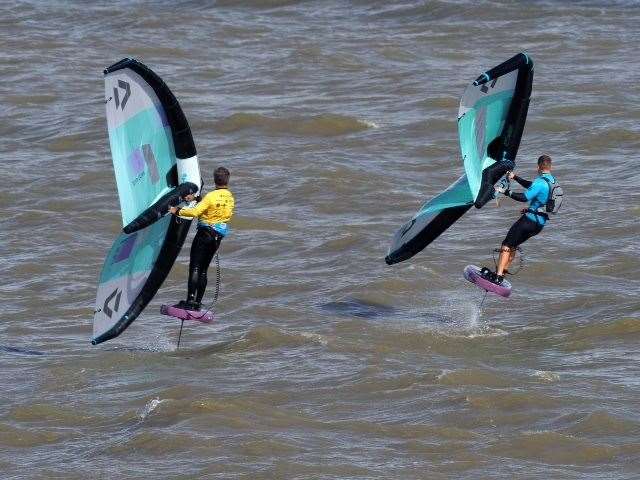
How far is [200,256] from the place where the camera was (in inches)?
612

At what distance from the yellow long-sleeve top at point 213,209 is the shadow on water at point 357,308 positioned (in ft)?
9.64

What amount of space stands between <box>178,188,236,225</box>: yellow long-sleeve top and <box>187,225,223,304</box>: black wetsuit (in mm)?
142

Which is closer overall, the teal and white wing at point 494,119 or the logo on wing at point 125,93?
the logo on wing at point 125,93

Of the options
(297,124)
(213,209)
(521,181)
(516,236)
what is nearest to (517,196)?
(521,181)

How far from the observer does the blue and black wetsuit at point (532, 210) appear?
1609 centimetres

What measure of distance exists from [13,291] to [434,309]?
17.3 feet

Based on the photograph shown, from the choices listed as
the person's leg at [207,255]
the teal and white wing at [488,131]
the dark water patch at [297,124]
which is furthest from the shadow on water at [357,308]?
the dark water patch at [297,124]

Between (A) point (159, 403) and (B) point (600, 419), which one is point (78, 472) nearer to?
(A) point (159, 403)

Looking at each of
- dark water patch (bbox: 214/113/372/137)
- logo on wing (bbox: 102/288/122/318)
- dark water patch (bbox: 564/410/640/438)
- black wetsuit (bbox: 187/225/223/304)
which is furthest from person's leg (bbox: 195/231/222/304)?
dark water patch (bbox: 214/113/372/137)

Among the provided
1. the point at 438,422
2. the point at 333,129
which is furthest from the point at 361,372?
Result: the point at 333,129

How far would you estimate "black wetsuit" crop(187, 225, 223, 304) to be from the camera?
606 inches

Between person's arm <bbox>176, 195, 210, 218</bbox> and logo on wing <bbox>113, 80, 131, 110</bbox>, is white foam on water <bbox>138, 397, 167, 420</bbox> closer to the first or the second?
person's arm <bbox>176, 195, 210, 218</bbox>

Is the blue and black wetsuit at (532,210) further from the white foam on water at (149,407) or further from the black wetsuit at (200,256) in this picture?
the white foam on water at (149,407)

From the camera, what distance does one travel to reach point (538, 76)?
2877 cm
